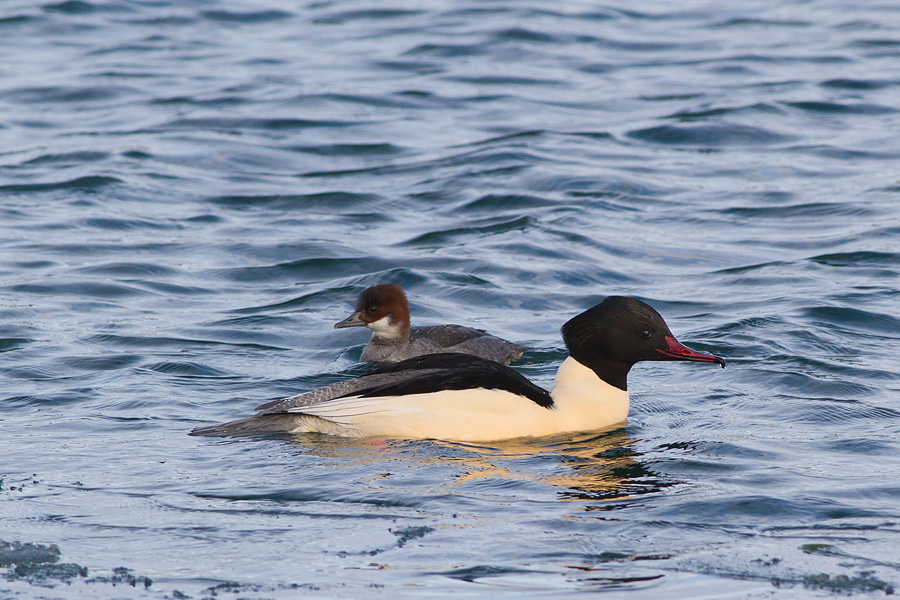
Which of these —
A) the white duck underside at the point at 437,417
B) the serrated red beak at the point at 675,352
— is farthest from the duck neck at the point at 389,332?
the serrated red beak at the point at 675,352

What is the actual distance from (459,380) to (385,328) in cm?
232

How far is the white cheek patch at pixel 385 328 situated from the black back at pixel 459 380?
75.7 inches

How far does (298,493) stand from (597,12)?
1949 cm

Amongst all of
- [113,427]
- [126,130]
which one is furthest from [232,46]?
[113,427]

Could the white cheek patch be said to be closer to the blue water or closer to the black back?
the blue water

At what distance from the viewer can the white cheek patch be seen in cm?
956

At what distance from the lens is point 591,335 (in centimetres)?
778

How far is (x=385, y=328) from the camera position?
378 inches

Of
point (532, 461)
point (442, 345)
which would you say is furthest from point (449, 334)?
point (532, 461)

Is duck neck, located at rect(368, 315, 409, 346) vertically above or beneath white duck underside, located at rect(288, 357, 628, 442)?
beneath

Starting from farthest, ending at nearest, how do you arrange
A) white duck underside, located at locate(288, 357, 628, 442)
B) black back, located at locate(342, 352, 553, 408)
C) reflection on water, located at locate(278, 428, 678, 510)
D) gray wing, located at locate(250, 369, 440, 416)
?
1. gray wing, located at locate(250, 369, 440, 416)
2. black back, located at locate(342, 352, 553, 408)
3. white duck underside, located at locate(288, 357, 628, 442)
4. reflection on water, located at locate(278, 428, 678, 510)

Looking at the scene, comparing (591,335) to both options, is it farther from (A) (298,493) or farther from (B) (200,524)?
(B) (200,524)

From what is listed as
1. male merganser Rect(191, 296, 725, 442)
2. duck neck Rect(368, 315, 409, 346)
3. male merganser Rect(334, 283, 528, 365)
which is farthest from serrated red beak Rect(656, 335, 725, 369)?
duck neck Rect(368, 315, 409, 346)

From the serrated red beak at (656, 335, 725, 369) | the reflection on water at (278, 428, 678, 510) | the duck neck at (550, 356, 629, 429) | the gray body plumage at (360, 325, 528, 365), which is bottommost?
the gray body plumage at (360, 325, 528, 365)
